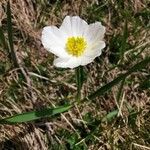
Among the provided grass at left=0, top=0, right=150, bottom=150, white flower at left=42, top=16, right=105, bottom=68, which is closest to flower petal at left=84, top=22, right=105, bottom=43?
white flower at left=42, top=16, right=105, bottom=68

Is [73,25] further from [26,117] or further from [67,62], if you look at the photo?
[26,117]

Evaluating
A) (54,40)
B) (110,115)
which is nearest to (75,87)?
(110,115)

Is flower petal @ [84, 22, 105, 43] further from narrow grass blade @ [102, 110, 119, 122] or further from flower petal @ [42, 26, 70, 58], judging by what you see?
narrow grass blade @ [102, 110, 119, 122]

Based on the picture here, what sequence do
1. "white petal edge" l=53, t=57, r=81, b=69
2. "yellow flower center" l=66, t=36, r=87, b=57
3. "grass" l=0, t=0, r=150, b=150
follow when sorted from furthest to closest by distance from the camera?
"grass" l=0, t=0, r=150, b=150 < "yellow flower center" l=66, t=36, r=87, b=57 < "white petal edge" l=53, t=57, r=81, b=69

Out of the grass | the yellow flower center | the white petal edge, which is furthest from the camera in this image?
the grass

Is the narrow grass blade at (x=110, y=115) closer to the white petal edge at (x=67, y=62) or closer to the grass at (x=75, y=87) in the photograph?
the grass at (x=75, y=87)

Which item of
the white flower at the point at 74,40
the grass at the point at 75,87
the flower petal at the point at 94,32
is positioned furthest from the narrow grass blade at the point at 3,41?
the flower petal at the point at 94,32

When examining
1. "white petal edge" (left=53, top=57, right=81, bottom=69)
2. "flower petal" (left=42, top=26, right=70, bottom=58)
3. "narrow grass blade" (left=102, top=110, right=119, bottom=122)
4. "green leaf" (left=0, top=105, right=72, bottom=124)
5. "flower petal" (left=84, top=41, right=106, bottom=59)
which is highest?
"flower petal" (left=42, top=26, right=70, bottom=58)
